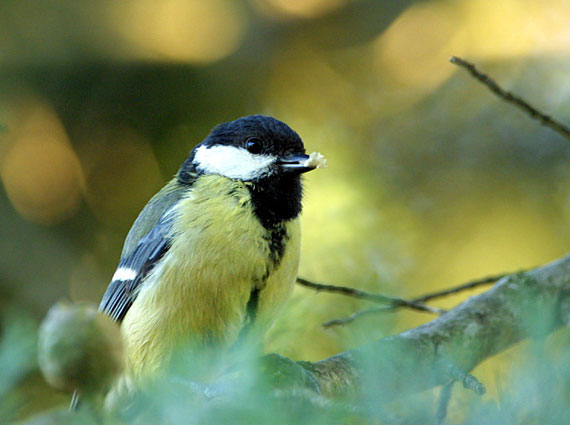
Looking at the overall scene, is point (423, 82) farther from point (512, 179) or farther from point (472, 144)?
point (512, 179)

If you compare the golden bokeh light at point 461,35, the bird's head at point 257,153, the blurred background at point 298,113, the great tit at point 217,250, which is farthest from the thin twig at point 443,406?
the golden bokeh light at point 461,35

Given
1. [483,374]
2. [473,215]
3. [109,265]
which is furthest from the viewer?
[109,265]

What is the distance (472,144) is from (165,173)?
1156mm

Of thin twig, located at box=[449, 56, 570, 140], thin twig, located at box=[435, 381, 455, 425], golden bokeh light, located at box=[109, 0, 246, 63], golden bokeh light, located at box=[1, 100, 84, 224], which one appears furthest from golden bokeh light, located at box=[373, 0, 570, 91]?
thin twig, located at box=[435, 381, 455, 425]

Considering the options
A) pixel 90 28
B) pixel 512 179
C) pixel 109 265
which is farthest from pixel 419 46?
→ pixel 109 265

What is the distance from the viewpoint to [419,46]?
2.52 m

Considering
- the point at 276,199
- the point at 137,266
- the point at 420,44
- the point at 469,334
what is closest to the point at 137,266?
the point at 137,266

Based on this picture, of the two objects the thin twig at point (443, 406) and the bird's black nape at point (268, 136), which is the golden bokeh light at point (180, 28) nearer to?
the bird's black nape at point (268, 136)

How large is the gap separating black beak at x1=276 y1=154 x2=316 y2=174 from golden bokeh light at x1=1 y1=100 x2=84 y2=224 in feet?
3.86

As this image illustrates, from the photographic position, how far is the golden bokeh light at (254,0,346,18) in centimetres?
245

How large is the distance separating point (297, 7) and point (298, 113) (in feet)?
1.68

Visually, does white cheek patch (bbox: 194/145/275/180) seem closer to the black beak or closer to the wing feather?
the black beak

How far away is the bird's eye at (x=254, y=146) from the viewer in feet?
4.98

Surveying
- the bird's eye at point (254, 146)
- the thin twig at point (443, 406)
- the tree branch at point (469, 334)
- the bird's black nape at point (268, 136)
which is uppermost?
the bird's black nape at point (268, 136)
